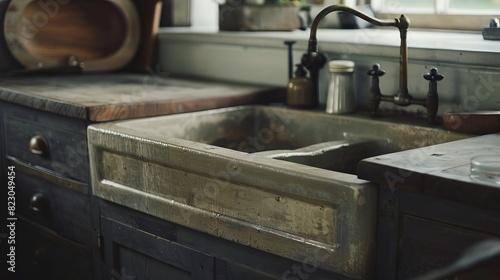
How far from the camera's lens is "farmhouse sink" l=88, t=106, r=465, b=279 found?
1300mm

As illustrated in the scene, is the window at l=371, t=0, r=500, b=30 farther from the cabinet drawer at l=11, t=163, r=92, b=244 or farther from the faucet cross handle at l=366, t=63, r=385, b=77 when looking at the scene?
the cabinet drawer at l=11, t=163, r=92, b=244

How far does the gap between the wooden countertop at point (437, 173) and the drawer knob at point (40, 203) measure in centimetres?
123

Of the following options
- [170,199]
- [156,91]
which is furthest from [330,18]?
[170,199]

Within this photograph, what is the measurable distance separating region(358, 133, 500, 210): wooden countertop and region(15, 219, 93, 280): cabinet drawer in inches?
41.9

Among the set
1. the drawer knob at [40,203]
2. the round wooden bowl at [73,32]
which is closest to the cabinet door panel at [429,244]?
the drawer knob at [40,203]

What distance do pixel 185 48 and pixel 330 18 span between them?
57 cm

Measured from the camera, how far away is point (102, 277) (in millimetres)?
1976

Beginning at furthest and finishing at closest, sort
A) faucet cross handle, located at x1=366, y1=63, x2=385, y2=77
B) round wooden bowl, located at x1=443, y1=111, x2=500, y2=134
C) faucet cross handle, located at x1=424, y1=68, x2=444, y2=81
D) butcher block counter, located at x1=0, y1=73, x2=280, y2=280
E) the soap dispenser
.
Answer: the soap dispenser
butcher block counter, located at x1=0, y1=73, x2=280, y2=280
faucet cross handle, located at x1=366, y1=63, x2=385, y2=77
faucet cross handle, located at x1=424, y1=68, x2=444, y2=81
round wooden bowl, located at x1=443, y1=111, x2=500, y2=134

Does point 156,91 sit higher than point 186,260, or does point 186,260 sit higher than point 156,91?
point 156,91

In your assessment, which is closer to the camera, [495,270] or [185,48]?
[495,270]

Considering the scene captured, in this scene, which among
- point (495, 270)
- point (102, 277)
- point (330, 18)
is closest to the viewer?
point (495, 270)

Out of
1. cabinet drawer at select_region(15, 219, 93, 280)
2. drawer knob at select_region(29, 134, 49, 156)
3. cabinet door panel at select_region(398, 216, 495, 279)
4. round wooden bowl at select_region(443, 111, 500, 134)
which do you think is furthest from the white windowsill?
cabinet drawer at select_region(15, 219, 93, 280)

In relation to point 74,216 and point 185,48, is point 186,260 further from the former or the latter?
point 185,48

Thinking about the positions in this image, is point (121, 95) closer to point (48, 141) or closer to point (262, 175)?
point (48, 141)
